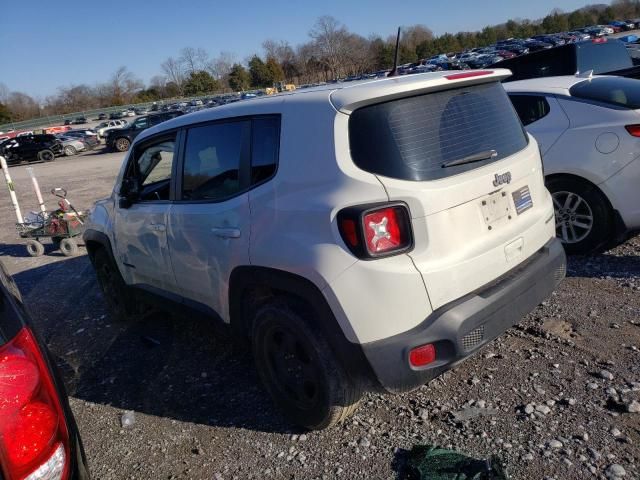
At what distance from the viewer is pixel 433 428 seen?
2818 millimetres

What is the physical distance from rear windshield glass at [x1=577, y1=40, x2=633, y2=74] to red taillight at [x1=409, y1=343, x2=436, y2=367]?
7743 millimetres

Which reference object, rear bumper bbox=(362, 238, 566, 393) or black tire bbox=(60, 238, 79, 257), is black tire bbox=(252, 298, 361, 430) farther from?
black tire bbox=(60, 238, 79, 257)

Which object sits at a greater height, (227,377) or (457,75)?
(457,75)

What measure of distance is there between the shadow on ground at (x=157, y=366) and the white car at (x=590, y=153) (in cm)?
332

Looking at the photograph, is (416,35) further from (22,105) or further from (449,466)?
(449,466)

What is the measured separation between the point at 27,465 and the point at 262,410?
1833 millimetres

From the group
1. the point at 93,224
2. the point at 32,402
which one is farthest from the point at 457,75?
the point at 93,224

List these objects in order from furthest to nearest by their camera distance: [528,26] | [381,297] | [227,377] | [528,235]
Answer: [528,26] → [227,377] → [528,235] → [381,297]

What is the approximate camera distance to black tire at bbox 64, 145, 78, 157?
3167cm

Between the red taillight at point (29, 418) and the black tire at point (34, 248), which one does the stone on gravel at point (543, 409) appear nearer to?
the red taillight at point (29, 418)

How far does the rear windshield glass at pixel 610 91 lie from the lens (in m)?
4.59

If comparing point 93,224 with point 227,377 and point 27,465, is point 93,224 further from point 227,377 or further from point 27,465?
point 27,465

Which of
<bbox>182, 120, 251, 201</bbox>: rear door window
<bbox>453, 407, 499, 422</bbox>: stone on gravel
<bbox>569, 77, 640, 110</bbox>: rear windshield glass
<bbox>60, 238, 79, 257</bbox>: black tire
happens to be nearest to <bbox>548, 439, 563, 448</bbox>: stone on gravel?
<bbox>453, 407, 499, 422</bbox>: stone on gravel

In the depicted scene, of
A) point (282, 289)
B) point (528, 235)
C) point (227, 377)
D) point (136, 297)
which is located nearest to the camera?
point (282, 289)
